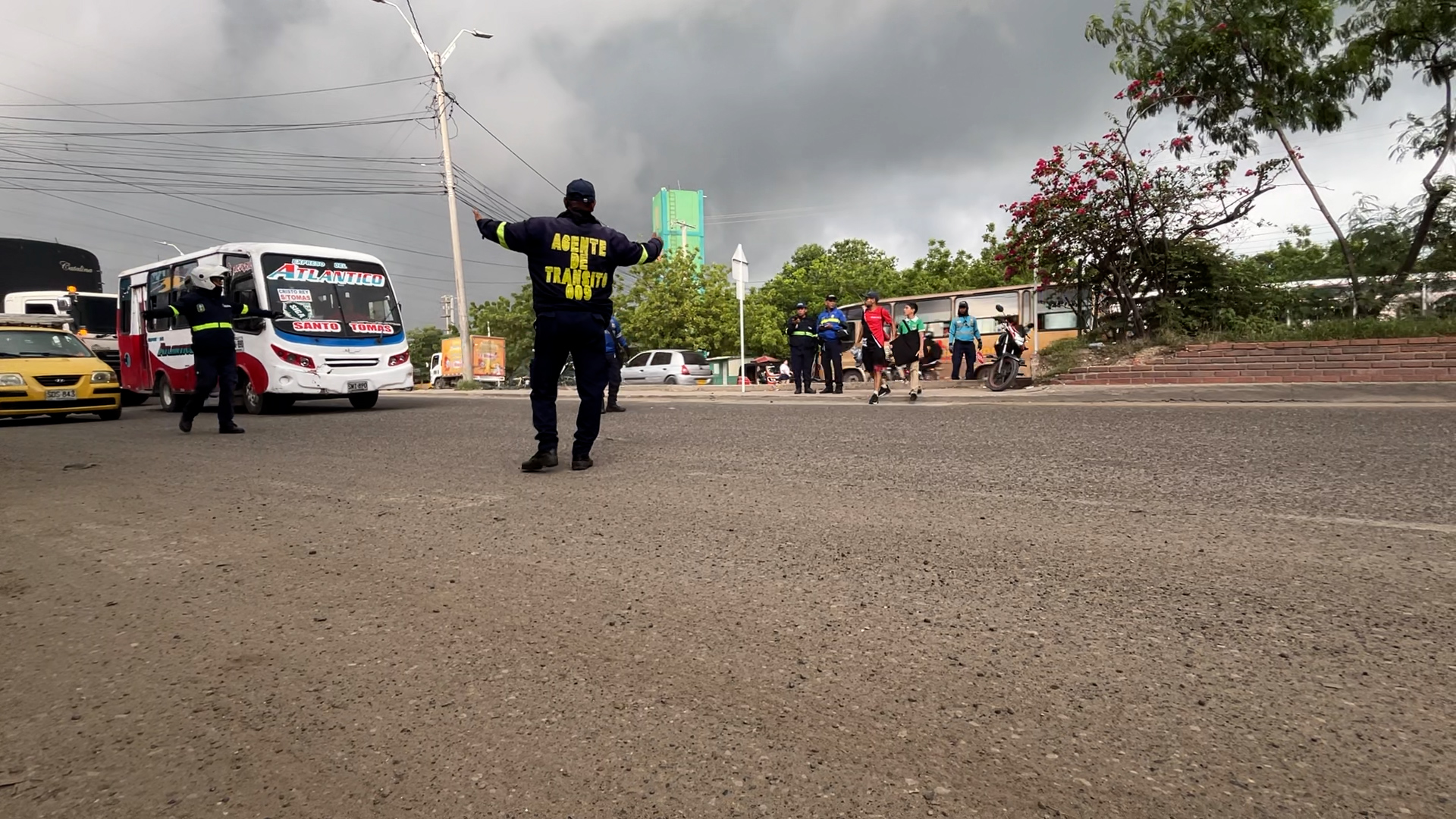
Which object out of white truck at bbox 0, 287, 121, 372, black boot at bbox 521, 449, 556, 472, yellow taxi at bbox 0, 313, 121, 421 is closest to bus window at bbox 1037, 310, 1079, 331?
black boot at bbox 521, 449, 556, 472

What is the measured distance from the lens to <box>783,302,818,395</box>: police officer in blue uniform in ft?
49.5

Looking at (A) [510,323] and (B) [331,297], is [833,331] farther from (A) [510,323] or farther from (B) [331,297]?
(A) [510,323]

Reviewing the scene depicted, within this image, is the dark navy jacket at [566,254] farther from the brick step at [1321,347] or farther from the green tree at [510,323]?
the green tree at [510,323]

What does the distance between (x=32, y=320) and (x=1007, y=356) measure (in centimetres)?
1876

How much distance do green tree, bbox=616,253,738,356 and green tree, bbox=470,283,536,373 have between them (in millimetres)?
21044

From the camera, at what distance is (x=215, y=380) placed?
9984mm

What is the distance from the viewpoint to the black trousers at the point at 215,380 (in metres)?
9.68

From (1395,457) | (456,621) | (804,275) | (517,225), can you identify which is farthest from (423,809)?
(804,275)

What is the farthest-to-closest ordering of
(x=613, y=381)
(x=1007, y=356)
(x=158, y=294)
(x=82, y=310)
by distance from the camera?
(x=82, y=310) < (x=158, y=294) < (x=1007, y=356) < (x=613, y=381)

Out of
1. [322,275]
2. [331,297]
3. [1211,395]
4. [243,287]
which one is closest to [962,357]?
[1211,395]

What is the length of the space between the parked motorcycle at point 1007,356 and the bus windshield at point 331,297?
1018cm

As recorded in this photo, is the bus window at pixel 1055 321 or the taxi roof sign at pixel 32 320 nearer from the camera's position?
the taxi roof sign at pixel 32 320

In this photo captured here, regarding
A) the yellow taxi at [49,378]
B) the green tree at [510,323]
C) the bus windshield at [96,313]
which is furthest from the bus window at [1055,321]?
the green tree at [510,323]

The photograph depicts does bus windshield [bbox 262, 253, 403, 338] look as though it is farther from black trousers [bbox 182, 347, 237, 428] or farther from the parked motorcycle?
the parked motorcycle
